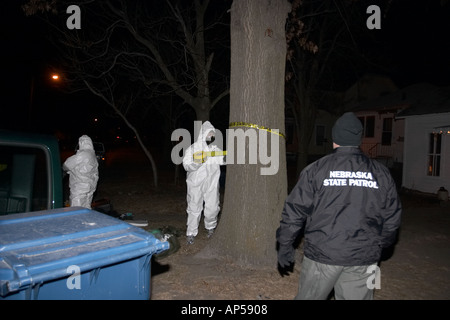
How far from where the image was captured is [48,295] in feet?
7.85

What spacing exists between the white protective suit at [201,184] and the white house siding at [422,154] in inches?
392

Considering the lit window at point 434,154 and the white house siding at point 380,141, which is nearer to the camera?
the lit window at point 434,154

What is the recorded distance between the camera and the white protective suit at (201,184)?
648cm

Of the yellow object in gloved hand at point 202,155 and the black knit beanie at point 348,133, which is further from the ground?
the black knit beanie at point 348,133

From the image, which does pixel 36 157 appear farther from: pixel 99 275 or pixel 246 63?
pixel 246 63

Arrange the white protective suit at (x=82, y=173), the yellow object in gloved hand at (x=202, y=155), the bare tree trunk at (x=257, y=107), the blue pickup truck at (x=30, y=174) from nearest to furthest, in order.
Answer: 1. the blue pickup truck at (x=30, y=174)
2. the bare tree trunk at (x=257, y=107)
3. the yellow object in gloved hand at (x=202, y=155)
4. the white protective suit at (x=82, y=173)

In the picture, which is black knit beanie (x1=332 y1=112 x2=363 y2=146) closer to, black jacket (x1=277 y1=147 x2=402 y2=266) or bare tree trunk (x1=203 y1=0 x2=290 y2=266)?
black jacket (x1=277 y1=147 x2=402 y2=266)

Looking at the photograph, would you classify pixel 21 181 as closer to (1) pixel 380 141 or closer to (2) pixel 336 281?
(2) pixel 336 281

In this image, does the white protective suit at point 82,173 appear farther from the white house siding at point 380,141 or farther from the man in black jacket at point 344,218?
the white house siding at point 380,141

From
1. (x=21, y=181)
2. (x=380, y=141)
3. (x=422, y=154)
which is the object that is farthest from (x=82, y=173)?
(x=380, y=141)

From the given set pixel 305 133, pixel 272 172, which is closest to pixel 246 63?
pixel 272 172

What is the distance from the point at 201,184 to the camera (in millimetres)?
6566

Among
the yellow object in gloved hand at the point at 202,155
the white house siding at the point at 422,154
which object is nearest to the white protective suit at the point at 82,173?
the yellow object in gloved hand at the point at 202,155

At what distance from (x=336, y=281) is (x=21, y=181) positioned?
3.68 metres
